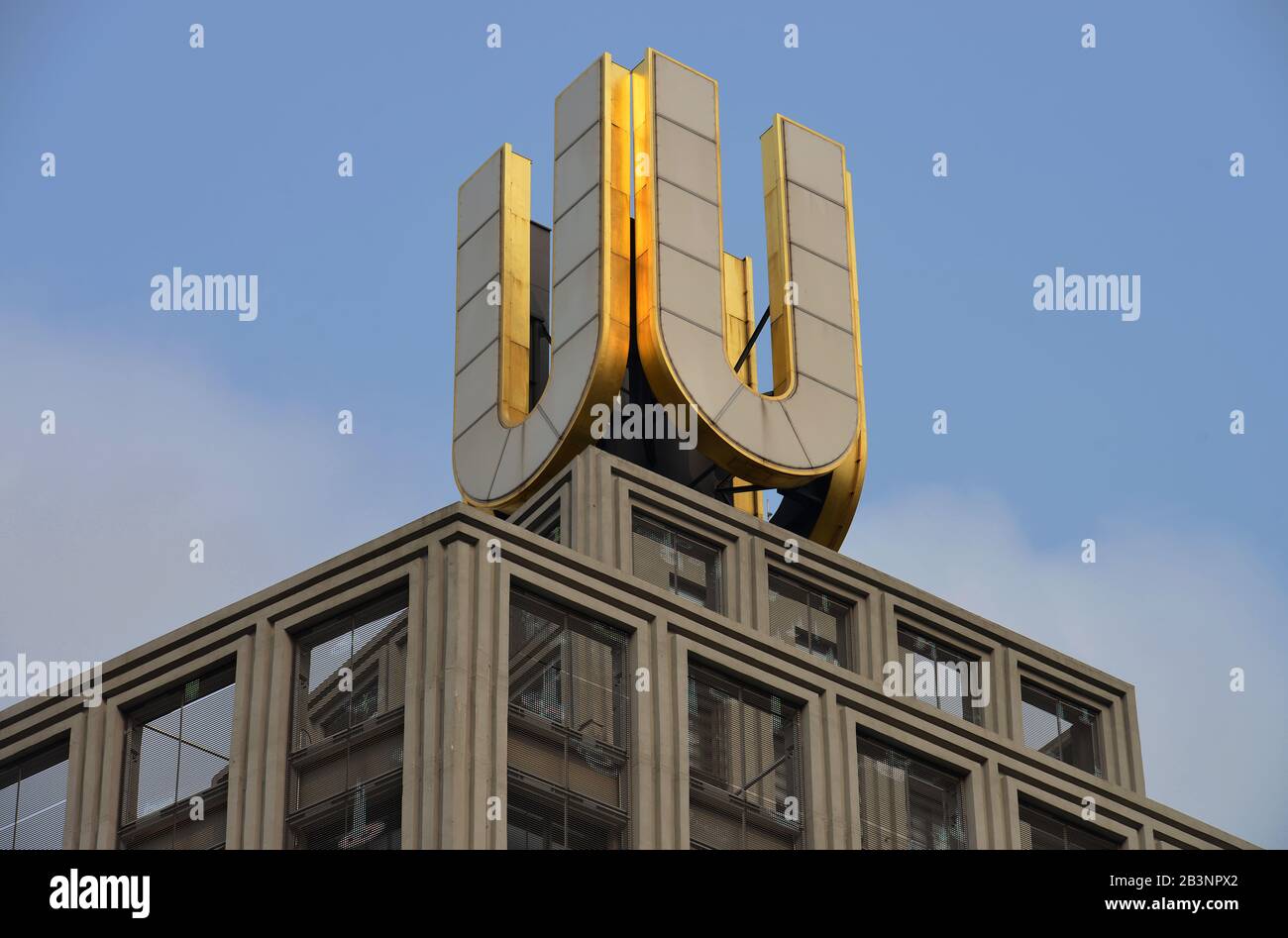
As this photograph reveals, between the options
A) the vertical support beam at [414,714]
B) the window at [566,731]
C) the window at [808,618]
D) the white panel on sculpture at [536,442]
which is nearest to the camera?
the vertical support beam at [414,714]

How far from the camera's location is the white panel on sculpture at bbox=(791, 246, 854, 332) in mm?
78750

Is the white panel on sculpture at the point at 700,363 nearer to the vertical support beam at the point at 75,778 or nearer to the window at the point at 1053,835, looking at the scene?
the window at the point at 1053,835

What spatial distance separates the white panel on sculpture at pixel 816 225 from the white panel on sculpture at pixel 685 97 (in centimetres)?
303

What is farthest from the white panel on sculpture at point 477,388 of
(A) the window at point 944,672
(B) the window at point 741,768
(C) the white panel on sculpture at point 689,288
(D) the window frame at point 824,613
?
(B) the window at point 741,768

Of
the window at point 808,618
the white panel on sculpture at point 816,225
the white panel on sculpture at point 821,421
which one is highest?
the white panel on sculpture at point 816,225

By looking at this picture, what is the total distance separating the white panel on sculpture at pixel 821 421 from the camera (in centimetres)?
7625

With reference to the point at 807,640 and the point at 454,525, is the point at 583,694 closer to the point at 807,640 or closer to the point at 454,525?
the point at 454,525

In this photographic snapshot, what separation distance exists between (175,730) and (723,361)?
18680 mm

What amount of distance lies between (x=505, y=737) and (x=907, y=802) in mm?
11593

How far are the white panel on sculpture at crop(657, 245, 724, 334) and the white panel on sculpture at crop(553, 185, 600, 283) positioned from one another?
1.91m

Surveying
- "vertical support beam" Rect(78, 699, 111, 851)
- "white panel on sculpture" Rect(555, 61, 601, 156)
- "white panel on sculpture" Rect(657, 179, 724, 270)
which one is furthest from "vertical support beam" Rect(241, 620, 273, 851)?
"white panel on sculpture" Rect(555, 61, 601, 156)

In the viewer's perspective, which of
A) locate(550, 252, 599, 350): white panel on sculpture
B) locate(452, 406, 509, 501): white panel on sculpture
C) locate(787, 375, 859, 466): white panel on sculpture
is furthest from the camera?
locate(452, 406, 509, 501): white panel on sculpture

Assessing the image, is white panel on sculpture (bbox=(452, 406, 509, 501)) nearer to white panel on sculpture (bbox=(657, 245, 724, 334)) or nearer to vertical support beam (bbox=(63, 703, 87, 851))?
white panel on sculpture (bbox=(657, 245, 724, 334))
